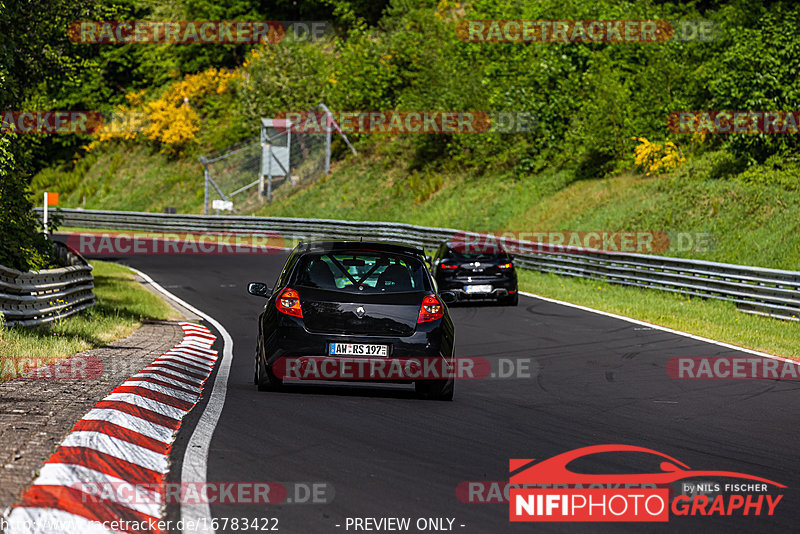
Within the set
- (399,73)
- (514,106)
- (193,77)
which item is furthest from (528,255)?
(193,77)

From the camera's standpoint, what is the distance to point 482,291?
2184cm

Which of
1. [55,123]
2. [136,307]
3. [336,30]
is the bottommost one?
[136,307]

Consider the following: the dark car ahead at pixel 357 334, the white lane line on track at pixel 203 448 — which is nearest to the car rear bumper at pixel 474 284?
the white lane line on track at pixel 203 448

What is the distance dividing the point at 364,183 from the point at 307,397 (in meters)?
45.0

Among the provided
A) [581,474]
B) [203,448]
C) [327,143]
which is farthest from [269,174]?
[581,474]

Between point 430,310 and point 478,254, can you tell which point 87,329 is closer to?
point 430,310

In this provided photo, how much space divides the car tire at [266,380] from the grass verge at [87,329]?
229 cm

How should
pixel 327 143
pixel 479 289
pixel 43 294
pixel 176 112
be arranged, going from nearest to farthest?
1. pixel 43 294
2. pixel 479 289
3. pixel 327 143
4. pixel 176 112

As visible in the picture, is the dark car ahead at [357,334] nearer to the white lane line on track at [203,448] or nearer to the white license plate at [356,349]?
the white license plate at [356,349]

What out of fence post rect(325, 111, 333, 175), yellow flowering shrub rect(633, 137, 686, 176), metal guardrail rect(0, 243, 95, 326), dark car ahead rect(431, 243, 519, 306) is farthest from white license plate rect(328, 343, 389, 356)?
fence post rect(325, 111, 333, 175)

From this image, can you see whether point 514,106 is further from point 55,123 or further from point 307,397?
point 55,123

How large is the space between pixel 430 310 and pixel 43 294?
7432 millimetres

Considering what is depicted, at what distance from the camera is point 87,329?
15.4 meters

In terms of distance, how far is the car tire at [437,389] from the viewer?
10.2 metres
